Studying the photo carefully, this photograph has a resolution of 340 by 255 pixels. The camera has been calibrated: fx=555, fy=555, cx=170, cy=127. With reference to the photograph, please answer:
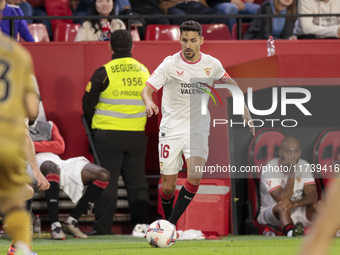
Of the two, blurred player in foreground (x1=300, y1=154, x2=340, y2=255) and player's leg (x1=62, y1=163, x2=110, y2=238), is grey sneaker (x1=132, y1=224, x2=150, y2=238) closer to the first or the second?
player's leg (x1=62, y1=163, x2=110, y2=238)

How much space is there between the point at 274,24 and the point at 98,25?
111 inches

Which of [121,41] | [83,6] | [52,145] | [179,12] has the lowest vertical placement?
[52,145]

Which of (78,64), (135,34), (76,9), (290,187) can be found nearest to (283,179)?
(290,187)

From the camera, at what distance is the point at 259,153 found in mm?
7676

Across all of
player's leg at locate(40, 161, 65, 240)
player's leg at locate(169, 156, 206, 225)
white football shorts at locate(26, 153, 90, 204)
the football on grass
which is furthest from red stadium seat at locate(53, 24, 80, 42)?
the football on grass

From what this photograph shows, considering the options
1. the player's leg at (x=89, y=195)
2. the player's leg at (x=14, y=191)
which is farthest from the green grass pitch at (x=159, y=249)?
the player's leg at (x=14, y=191)

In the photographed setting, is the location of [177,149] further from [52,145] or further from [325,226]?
[325,226]

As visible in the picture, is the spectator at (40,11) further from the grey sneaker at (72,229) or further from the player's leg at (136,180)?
the grey sneaker at (72,229)

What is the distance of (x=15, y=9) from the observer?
8.39 meters

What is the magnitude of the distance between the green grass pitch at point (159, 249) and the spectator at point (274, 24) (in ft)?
11.7

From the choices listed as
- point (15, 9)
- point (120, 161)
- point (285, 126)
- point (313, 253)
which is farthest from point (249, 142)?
point (313, 253)

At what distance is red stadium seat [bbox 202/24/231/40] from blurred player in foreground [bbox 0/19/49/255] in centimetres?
613

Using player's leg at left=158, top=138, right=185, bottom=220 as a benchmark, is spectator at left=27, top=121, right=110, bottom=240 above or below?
below

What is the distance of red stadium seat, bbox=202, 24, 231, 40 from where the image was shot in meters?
8.99
